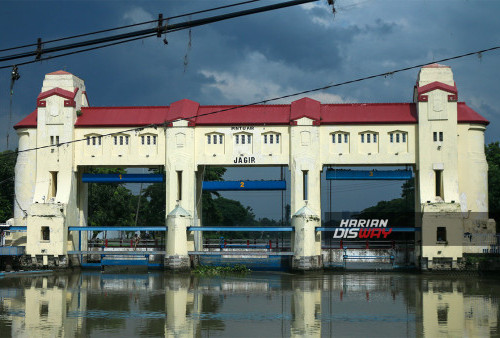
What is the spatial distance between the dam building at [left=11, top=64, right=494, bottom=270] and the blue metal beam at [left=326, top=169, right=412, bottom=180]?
60 centimetres

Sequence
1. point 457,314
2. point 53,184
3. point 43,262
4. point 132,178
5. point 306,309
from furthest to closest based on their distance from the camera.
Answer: point 53,184 → point 132,178 → point 43,262 → point 306,309 → point 457,314

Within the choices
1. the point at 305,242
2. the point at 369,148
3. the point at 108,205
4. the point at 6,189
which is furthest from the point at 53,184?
the point at 108,205

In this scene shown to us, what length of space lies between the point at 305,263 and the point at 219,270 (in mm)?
5464

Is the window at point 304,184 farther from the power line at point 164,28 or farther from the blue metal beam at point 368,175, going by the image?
the power line at point 164,28

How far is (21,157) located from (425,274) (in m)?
26.6

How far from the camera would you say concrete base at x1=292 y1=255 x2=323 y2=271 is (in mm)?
36156

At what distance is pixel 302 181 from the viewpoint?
38.3m

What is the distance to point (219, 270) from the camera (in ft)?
125

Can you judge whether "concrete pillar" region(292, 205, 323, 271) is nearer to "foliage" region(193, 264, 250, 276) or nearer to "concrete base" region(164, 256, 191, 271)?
"foliage" region(193, 264, 250, 276)

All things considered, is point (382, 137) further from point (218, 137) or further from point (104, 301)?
point (104, 301)

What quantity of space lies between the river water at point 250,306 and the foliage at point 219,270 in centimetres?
203

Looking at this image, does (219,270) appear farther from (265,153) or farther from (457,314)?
(457,314)

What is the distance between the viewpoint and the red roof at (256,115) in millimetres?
38844

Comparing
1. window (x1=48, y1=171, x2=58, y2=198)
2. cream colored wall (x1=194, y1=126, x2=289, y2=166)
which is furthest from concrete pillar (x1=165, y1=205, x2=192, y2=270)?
window (x1=48, y1=171, x2=58, y2=198)
